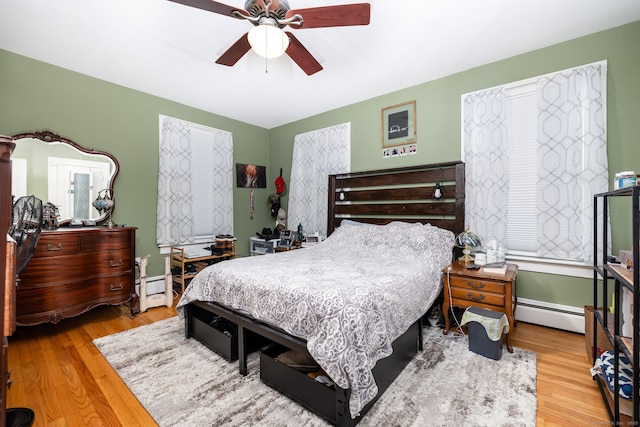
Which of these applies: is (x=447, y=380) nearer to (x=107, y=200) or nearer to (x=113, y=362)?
(x=113, y=362)

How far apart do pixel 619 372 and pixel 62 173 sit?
4983mm

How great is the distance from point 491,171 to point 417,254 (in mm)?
1229

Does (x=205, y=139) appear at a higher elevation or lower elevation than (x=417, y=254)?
higher

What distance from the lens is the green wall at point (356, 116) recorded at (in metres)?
2.42

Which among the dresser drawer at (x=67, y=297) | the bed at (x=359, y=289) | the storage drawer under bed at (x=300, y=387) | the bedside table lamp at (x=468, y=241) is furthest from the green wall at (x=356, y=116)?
the storage drawer under bed at (x=300, y=387)

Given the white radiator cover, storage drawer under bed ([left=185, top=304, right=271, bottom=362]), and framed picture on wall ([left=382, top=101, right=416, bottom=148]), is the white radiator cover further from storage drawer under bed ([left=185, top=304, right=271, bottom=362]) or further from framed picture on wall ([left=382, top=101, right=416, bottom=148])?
framed picture on wall ([left=382, top=101, right=416, bottom=148])

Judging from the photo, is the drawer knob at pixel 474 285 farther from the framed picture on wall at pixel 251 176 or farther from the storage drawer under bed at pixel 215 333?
the framed picture on wall at pixel 251 176

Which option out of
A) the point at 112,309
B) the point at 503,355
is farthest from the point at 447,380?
the point at 112,309

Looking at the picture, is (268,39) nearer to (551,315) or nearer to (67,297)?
(67,297)

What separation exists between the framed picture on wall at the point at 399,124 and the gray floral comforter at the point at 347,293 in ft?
4.12

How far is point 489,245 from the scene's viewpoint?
2740 mm

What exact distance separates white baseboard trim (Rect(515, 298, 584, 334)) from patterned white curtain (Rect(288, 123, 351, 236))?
2.62 m

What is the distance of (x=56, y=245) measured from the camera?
2.57m

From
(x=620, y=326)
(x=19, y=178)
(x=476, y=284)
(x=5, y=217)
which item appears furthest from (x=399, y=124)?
(x=19, y=178)
